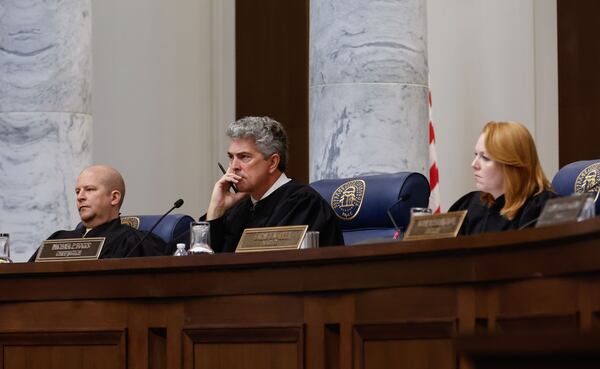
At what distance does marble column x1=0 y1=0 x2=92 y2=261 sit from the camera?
6574mm

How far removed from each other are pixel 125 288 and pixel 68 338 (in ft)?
0.86

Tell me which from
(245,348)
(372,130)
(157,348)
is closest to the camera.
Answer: (245,348)

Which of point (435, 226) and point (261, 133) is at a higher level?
point (261, 133)

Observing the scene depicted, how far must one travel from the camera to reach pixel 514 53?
8.68 meters

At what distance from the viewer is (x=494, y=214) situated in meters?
4.26

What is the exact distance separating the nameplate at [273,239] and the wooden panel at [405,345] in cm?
49

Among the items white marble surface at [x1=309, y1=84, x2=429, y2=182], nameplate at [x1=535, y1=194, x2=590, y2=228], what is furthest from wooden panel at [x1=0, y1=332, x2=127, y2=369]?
white marble surface at [x1=309, y1=84, x2=429, y2=182]

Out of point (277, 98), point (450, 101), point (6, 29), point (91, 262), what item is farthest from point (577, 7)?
point (91, 262)

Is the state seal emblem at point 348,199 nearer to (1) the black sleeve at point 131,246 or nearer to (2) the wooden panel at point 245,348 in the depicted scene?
(1) the black sleeve at point 131,246

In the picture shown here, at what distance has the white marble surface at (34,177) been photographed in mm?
6551

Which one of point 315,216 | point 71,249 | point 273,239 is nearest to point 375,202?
point 315,216

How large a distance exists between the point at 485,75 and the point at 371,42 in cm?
282

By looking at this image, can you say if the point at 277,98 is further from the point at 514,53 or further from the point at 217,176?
the point at 514,53

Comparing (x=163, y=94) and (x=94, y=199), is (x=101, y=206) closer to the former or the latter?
(x=94, y=199)
